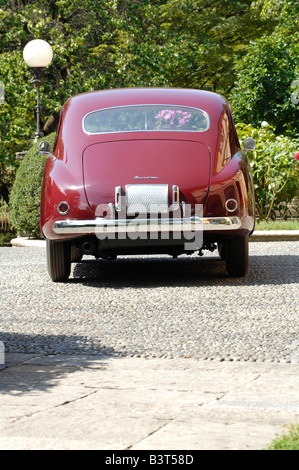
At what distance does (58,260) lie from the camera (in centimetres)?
762

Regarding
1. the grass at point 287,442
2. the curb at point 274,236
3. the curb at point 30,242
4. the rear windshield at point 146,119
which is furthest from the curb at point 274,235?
the grass at point 287,442

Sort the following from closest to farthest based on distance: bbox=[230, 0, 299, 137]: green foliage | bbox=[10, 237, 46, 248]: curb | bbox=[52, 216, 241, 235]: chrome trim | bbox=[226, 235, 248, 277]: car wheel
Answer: bbox=[52, 216, 241, 235]: chrome trim
bbox=[226, 235, 248, 277]: car wheel
bbox=[10, 237, 46, 248]: curb
bbox=[230, 0, 299, 137]: green foliage

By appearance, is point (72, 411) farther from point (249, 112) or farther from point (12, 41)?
point (12, 41)

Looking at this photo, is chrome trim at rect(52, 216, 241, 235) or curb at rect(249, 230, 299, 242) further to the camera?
curb at rect(249, 230, 299, 242)

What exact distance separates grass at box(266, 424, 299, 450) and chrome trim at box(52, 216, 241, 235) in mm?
4134

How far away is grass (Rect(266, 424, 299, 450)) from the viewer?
8.69 feet

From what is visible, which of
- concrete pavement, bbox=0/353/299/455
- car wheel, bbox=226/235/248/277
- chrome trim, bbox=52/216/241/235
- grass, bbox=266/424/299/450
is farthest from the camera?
car wheel, bbox=226/235/248/277

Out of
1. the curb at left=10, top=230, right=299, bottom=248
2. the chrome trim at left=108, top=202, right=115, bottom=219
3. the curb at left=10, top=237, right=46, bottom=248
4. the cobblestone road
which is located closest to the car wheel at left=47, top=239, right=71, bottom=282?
the cobblestone road

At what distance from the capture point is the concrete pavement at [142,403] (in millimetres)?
2898

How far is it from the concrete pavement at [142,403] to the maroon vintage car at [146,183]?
2.69 meters

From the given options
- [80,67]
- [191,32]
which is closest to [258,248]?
[80,67]

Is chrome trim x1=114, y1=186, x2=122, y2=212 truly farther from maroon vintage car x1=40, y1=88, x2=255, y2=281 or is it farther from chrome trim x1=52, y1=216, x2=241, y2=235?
chrome trim x1=52, y1=216, x2=241, y2=235

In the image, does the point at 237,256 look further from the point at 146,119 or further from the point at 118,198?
the point at 146,119
